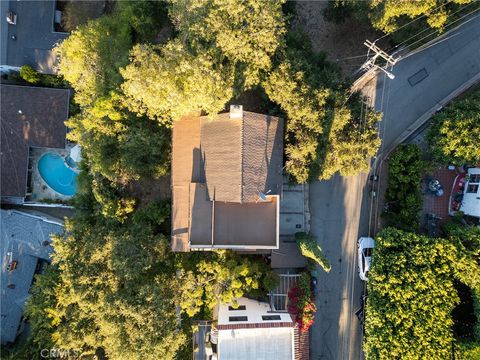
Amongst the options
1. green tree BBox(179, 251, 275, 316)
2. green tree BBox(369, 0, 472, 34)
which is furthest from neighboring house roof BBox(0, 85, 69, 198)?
green tree BBox(369, 0, 472, 34)

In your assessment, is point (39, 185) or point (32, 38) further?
point (39, 185)

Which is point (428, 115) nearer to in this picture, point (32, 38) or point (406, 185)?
point (406, 185)

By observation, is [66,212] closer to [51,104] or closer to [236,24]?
[51,104]


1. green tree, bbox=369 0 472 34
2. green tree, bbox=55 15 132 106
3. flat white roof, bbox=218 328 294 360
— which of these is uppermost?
green tree, bbox=369 0 472 34

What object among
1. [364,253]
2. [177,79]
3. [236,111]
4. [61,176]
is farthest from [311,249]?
[61,176]

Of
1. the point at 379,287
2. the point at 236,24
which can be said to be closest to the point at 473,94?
the point at 379,287

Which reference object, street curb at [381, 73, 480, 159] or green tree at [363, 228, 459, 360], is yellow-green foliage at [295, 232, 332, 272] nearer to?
green tree at [363, 228, 459, 360]
